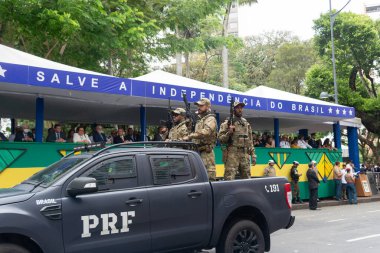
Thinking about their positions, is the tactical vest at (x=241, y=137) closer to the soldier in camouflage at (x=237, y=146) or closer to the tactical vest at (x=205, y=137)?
the soldier in camouflage at (x=237, y=146)

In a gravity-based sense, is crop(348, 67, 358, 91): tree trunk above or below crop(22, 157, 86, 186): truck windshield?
above

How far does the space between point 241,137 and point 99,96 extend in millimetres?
4365

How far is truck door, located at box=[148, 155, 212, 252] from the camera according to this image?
17.8ft

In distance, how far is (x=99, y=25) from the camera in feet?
45.5

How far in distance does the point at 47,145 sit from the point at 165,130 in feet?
9.53

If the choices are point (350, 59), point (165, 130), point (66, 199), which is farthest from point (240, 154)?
point (350, 59)

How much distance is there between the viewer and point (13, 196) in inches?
185

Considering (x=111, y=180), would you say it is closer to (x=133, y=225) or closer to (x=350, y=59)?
(x=133, y=225)

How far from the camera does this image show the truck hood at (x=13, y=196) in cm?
461

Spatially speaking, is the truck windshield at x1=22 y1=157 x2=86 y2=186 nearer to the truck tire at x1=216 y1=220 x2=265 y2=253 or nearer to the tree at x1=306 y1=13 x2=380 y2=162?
the truck tire at x1=216 y1=220 x2=265 y2=253

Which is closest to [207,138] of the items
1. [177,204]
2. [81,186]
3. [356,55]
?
[177,204]

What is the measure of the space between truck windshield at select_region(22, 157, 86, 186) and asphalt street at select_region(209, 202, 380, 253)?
4.04m

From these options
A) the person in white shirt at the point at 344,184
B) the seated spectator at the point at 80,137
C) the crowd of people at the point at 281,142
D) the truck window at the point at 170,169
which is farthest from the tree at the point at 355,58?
the truck window at the point at 170,169

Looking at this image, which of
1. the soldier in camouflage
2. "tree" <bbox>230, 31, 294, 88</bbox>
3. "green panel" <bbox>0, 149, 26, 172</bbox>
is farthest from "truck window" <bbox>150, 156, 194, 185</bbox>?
"tree" <bbox>230, 31, 294, 88</bbox>
